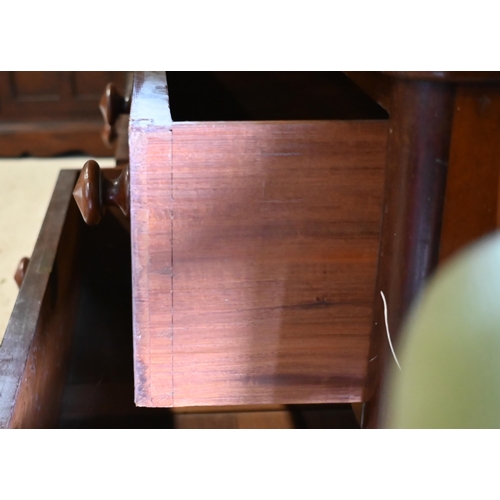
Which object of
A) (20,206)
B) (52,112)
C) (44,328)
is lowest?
(20,206)

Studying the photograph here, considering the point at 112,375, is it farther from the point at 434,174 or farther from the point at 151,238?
the point at 434,174

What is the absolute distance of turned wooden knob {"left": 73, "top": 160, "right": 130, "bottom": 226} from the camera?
453 millimetres

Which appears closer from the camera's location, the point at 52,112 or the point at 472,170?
the point at 472,170

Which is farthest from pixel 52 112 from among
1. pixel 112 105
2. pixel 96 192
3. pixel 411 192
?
pixel 411 192

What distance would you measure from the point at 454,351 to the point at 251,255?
0.51ft

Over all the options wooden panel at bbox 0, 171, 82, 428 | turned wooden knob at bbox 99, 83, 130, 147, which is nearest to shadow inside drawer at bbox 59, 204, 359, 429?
wooden panel at bbox 0, 171, 82, 428

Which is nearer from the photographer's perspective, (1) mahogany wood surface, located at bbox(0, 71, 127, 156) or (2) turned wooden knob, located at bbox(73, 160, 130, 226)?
(2) turned wooden knob, located at bbox(73, 160, 130, 226)

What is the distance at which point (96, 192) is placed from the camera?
461 millimetres

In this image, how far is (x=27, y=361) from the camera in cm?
52

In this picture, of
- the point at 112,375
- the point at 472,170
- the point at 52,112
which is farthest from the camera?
the point at 52,112

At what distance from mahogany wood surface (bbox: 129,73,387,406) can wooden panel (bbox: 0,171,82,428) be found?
105 millimetres

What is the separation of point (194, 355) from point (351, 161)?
0.57ft

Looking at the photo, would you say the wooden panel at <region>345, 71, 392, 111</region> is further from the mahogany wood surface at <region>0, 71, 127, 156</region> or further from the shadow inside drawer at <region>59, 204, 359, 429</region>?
the mahogany wood surface at <region>0, 71, 127, 156</region>

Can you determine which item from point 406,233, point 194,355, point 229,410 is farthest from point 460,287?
point 229,410
